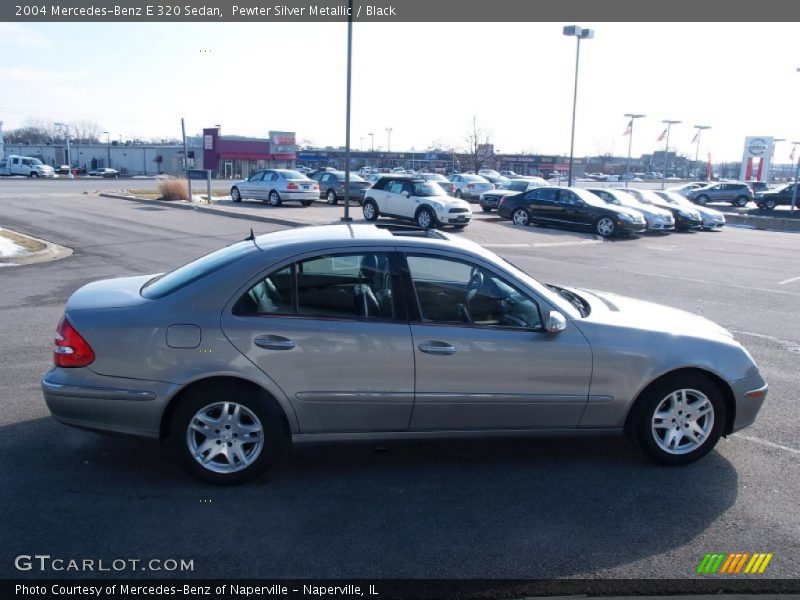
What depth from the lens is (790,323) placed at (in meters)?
9.92

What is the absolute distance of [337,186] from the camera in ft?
109

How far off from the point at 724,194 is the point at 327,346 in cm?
4542

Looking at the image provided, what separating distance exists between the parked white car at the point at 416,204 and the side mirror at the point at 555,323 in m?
18.0

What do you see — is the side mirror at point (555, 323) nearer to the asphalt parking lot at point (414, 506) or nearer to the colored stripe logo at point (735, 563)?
the asphalt parking lot at point (414, 506)

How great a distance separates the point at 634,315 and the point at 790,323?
20.9 ft

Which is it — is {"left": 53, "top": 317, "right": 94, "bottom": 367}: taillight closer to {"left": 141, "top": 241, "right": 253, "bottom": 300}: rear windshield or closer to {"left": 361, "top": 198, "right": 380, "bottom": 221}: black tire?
{"left": 141, "top": 241, "right": 253, "bottom": 300}: rear windshield

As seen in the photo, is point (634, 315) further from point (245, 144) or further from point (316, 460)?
point (245, 144)

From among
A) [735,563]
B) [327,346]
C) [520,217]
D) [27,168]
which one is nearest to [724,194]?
[520,217]

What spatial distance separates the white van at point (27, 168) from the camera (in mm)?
60656

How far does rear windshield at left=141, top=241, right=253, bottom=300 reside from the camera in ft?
14.8

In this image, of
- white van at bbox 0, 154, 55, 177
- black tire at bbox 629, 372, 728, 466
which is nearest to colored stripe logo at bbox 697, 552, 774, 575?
black tire at bbox 629, 372, 728, 466

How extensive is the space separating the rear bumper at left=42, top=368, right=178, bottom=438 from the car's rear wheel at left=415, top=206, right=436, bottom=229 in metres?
18.6

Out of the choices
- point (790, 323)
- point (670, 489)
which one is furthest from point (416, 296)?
point (790, 323)

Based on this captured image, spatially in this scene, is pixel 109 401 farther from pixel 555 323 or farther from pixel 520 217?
pixel 520 217
